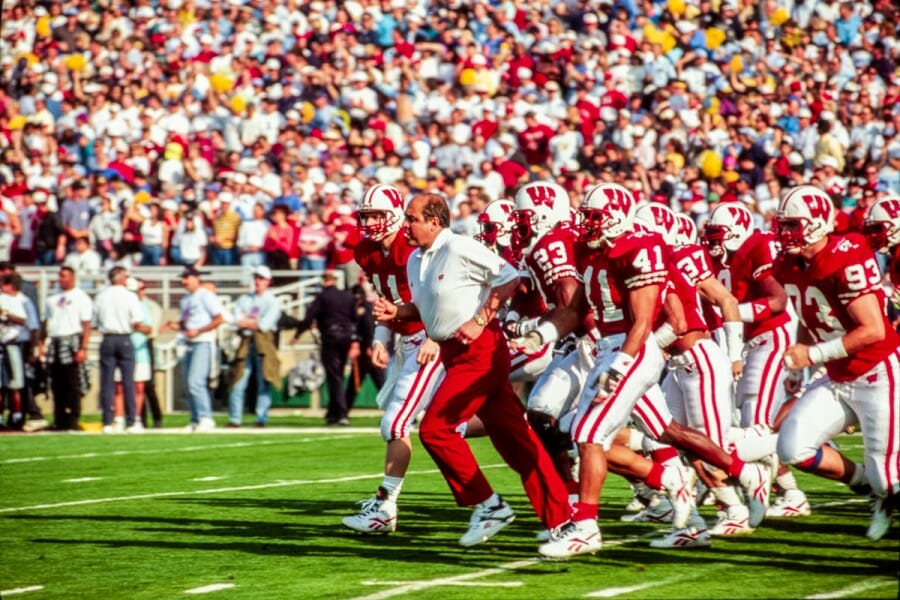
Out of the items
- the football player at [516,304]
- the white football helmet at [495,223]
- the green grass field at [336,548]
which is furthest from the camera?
the white football helmet at [495,223]

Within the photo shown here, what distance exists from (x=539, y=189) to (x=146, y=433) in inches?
357

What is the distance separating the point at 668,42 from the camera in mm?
24438

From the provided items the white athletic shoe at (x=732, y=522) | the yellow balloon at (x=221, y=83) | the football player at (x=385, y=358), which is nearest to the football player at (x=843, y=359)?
the white athletic shoe at (x=732, y=522)

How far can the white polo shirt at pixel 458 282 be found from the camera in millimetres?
8914

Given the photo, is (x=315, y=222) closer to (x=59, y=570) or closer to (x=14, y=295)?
(x=14, y=295)

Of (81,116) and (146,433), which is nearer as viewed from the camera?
(146,433)

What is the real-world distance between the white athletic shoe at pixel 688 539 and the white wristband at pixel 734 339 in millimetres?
1734

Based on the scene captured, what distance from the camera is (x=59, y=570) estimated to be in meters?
8.70

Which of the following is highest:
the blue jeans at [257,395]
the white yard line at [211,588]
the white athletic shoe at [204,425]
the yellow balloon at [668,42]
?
the yellow balloon at [668,42]

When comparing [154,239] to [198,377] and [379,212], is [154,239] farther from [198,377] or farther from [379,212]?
[379,212]

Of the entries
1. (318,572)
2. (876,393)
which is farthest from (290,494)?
(876,393)

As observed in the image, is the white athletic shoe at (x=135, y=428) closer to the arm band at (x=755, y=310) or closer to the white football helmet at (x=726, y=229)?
the white football helmet at (x=726, y=229)

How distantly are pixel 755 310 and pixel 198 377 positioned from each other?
9.71 metres

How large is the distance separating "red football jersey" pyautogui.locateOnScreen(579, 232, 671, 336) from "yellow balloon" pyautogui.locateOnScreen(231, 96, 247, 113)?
17.3m
